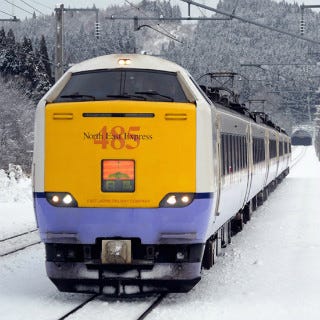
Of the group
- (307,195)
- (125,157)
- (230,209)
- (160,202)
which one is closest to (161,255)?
(160,202)

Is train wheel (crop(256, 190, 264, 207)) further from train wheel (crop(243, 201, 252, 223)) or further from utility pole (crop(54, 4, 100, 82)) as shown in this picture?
utility pole (crop(54, 4, 100, 82))

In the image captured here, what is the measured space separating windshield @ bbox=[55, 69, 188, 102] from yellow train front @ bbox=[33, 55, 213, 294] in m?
0.16

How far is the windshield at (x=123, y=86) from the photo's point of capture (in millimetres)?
9227

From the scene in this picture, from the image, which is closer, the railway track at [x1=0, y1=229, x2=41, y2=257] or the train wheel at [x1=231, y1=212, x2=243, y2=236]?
the railway track at [x1=0, y1=229, x2=41, y2=257]

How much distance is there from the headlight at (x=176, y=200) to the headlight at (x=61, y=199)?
1.10 metres

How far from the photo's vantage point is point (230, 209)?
1262cm

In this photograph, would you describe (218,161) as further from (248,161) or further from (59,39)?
(59,39)

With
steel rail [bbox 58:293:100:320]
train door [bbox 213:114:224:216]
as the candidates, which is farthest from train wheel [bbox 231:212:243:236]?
steel rail [bbox 58:293:100:320]

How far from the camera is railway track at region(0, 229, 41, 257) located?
14.2 m

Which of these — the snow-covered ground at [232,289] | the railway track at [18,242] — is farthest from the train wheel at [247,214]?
the railway track at [18,242]

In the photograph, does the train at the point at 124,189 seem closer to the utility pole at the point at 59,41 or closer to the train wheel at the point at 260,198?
the utility pole at the point at 59,41

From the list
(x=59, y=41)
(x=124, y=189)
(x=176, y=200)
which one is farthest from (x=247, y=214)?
(x=124, y=189)

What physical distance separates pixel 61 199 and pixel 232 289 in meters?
2.80

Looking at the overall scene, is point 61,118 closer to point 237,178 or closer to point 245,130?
point 237,178
